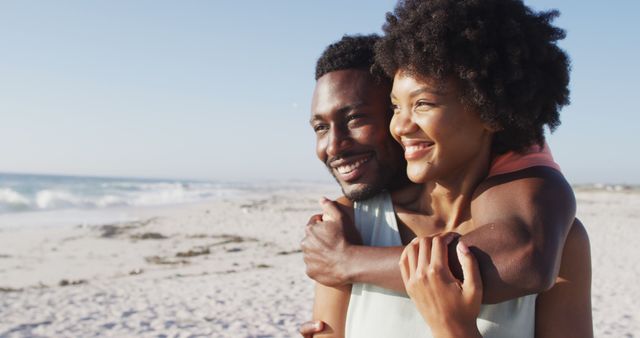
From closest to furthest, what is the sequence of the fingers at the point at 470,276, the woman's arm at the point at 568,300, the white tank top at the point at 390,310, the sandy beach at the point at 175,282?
the fingers at the point at 470,276 → the white tank top at the point at 390,310 → the woman's arm at the point at 568,300 → the sandy beach at the point at 175,282

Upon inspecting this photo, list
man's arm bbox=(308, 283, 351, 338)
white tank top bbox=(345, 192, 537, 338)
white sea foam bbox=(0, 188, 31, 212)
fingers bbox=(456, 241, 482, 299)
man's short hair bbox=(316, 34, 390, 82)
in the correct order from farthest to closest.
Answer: white sea foam bbox=(0, 188, 31, 212), man's short hair bbox=(316, 34, 390, 82), man's arm bbox=(308, 283, 351, 338), white tank top bbox=(345, 192, 537, 338), fingers bbox=(456, 241, 482, 299)

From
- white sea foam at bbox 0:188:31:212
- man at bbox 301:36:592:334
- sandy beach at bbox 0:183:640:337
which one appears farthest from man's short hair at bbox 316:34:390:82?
white sea foam at bbox 0:188:31:212

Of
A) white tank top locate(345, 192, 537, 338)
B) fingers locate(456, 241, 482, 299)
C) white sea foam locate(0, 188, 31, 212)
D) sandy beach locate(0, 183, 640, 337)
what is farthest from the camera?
white sea foam locate(0, 188, 31, 212)

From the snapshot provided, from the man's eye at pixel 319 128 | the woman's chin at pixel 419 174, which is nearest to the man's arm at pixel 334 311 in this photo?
the woman's chin at pixel 419 174

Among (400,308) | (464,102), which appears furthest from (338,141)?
(400,308)

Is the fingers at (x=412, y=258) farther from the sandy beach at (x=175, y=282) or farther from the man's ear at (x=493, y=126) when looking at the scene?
the sandy beach at (x=175, y=282)

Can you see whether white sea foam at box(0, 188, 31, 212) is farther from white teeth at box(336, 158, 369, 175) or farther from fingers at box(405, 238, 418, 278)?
fingers at box(405, 238, 418, 278)

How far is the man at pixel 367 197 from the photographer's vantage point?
63.2 inches

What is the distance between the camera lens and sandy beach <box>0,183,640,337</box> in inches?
298

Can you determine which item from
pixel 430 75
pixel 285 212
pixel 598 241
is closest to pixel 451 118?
pixel 430 75

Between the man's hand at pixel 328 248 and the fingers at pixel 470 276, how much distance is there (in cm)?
44

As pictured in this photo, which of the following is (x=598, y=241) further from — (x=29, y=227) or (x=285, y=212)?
(x=29, y=227)

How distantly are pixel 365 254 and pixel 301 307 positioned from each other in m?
6.77

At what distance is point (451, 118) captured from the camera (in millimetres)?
1796
